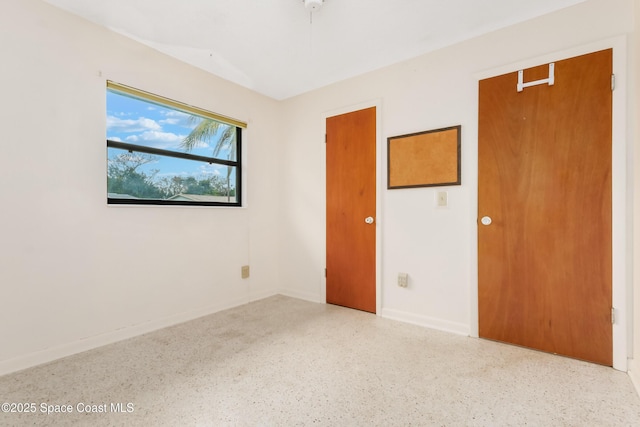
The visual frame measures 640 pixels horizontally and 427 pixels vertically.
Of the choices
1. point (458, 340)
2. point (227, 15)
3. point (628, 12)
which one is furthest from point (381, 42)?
point (458, 340)

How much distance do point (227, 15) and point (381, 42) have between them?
117cm

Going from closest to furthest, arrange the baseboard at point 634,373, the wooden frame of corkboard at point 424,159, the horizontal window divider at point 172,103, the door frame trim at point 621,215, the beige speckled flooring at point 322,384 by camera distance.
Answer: the beige speckled flooring at point 322,384 < the baseboard at point 634,373 < the door frame trim at point 621,215 < the horizontal window divider at point 172,103 < the wooden frame of corkboard at point 424,159

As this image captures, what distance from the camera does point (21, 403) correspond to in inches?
57.3

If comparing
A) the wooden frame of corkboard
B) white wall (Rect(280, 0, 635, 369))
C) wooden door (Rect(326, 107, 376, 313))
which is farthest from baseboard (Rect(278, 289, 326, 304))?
the wooden frame of corkboard

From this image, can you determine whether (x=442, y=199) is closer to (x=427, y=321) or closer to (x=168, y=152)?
(x=427, y=321)

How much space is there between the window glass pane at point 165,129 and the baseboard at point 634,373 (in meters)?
3.41

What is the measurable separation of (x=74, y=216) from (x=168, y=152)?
2.86ft

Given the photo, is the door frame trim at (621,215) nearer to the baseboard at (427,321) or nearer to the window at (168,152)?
the baseboard at (427,321)

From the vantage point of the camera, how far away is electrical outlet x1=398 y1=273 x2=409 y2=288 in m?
2.58

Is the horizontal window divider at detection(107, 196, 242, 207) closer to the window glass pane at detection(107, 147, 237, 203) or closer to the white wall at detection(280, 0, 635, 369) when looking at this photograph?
the window glass pane at detection(107, 147, 237, 203)

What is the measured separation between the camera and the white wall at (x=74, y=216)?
176 cm

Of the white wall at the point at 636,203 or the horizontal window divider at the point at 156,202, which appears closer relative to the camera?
the white wall at the point at 636,203

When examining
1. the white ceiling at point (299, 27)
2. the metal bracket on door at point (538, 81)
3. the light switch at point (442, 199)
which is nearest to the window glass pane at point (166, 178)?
the white ceiling at point (299, 27)

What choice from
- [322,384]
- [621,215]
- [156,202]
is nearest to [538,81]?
[621,215]
